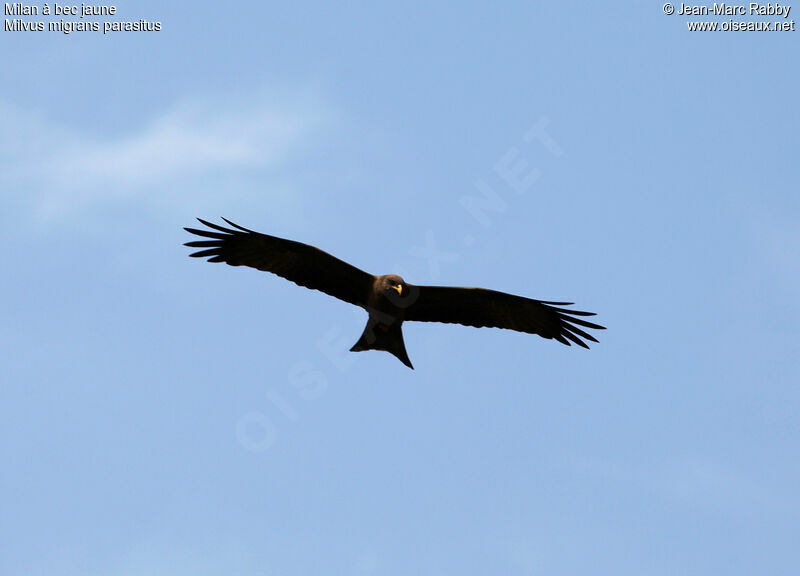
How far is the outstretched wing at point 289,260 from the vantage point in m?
14.7

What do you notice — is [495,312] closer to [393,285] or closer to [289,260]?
[393,285]

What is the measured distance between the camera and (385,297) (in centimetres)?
1487

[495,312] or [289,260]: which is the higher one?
[495,312]

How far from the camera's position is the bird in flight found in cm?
1472

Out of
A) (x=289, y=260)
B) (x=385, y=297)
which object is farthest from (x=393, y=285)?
(x=289, y=260)

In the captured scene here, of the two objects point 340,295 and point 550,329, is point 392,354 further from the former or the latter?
point 550,329

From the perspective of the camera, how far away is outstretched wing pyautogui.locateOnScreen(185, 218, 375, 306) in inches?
577

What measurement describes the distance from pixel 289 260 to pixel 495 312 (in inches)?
113

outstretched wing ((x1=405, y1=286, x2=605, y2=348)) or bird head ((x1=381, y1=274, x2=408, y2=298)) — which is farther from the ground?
outstretched wing ((x1=405, y1=286, x2=605, y2=348))

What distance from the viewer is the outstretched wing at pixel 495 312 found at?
15.3 meters

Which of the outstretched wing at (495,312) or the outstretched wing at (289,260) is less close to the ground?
the outstretched wing at (495,312)

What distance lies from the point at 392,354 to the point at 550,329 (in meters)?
2.26

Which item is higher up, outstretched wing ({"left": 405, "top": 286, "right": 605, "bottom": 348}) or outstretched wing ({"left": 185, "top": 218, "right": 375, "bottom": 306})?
outstretched wing ({"left": 405, "top": 286, "right": 605, "bottom": 348})

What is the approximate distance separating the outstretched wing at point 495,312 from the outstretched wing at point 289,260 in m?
0.80
